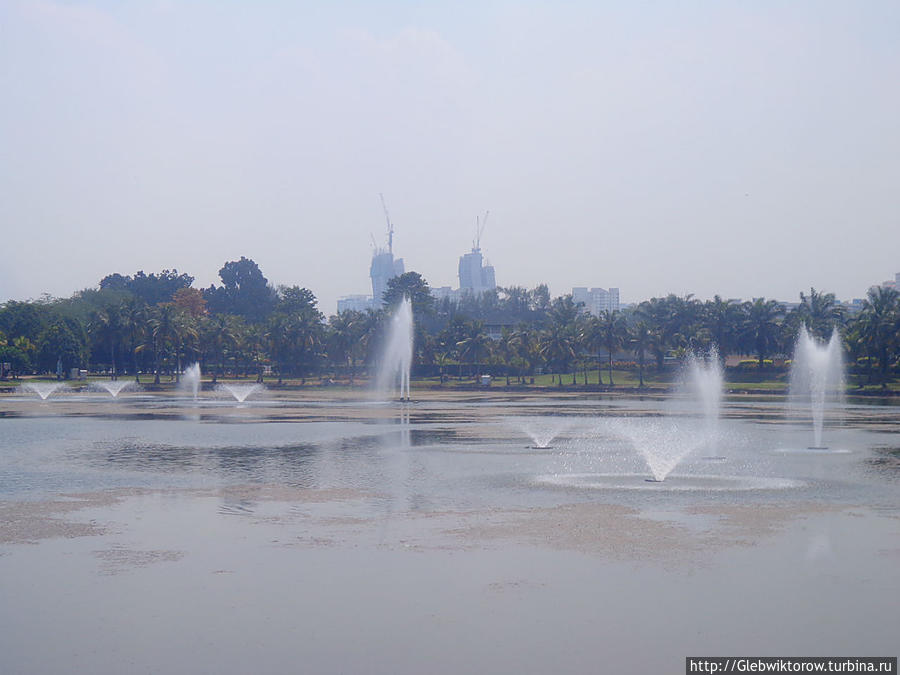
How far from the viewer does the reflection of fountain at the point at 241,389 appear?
8781 cm

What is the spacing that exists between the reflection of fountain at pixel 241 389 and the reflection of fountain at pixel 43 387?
17.4 metres

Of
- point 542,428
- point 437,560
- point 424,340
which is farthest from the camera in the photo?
point 424,340

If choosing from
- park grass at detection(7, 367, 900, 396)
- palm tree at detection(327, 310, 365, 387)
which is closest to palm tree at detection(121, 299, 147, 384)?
park grass at detection(7, 367, 900, 396)

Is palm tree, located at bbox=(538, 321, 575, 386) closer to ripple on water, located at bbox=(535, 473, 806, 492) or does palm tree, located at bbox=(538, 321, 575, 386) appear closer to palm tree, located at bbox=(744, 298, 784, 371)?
palm tree, located at bbox=(744, 298, 784, 371)

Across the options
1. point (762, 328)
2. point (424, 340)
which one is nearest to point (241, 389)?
point (424, 340)

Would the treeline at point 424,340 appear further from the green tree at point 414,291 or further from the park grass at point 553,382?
the green tree at point 414,291

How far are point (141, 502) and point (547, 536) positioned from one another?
11.6 meters

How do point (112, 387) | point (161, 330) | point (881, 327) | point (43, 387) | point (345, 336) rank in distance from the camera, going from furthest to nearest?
1. point (345, 336)
2. point (161, 330)
3. point (43, 387)
4. point (112, 387)
5. point (881, 327)

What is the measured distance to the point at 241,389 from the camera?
104000 mm

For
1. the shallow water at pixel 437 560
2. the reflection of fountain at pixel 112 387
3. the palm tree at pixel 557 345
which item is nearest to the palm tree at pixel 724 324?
the palm tree at pixel 557 345

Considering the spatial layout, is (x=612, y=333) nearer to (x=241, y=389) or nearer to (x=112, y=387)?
(x=241, y=389)

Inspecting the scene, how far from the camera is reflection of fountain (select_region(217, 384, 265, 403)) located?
87812mm

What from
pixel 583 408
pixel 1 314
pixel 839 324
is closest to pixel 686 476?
pixel 583 408

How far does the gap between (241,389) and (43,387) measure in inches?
843
